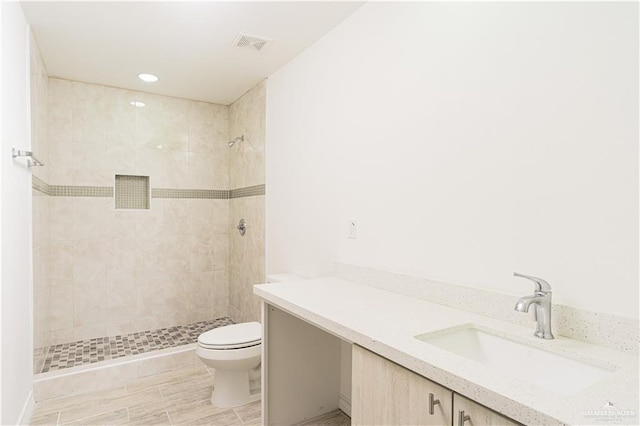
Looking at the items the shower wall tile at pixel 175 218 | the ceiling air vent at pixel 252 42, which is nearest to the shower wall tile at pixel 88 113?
the shower wall tile at pixel 175 218

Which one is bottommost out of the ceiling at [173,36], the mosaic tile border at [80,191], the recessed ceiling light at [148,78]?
the mosaic tile border at [80,191]

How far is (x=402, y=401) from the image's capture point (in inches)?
43.1

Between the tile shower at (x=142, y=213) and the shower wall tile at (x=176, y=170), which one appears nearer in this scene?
the tile shower at (x=142, y=213)

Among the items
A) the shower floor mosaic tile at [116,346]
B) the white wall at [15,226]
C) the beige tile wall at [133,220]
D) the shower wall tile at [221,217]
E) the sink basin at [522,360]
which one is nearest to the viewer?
the sink basin at [522,360]

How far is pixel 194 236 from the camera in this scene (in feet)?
12.6

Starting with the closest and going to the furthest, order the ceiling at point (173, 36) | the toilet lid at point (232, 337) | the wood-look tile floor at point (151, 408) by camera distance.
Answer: the ceiling at point (173, 36) < the wood-look tile floor at point (151, 408) < the toilet lid at point (232, 337)

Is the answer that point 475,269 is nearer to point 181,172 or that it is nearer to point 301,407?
point 301,407

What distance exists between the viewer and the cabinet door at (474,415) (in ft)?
2.74

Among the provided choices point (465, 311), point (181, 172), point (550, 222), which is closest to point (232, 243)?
point (181, 172)

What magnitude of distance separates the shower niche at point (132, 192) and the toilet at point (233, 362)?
1.71 m

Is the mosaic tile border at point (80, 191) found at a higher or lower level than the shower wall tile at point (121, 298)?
higher

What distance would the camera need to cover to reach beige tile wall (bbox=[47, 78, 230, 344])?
3.25m

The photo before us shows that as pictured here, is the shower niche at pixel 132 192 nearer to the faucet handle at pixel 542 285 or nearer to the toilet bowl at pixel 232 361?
the toilet bowl at pixel 232 361

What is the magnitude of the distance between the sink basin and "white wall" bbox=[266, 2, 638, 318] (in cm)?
20
